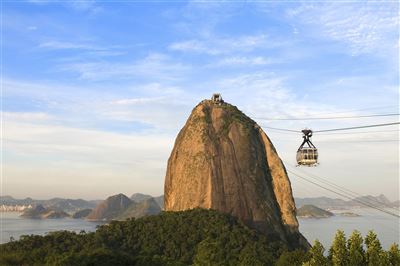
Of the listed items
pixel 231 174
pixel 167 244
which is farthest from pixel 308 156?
pixel 231 174

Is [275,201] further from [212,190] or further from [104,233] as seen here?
[104,233]

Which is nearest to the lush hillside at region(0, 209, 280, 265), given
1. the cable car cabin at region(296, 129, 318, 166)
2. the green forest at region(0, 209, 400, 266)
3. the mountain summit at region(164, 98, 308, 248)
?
the green forest at region(0, 209, 400, 266)

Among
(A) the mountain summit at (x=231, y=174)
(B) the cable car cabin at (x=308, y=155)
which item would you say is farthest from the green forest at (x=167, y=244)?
(B) the cable car cabin at (x=308, y=155)

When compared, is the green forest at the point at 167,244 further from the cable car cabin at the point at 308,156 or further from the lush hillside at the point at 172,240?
the cable car cabin at the point at 308,156

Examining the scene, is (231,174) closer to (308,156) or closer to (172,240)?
(172,240)

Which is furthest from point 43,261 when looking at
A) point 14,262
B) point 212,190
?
point 212,190

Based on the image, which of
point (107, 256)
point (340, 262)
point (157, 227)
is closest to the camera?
point (340, 262)

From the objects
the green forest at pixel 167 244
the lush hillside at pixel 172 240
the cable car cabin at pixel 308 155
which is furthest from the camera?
the lush hillside at pixel 172 240
